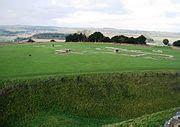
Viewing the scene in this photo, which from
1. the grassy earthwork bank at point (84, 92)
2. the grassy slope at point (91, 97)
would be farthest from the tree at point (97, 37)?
Answer: the grassy slope at point (91, 97)

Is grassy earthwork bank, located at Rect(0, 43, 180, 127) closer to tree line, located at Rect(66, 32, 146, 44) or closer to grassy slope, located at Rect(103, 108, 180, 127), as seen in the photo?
grassy slope, located at Rect(103, 108, 180, 127)

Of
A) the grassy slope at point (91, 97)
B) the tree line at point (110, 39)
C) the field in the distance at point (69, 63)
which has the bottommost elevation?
the grassy slope at point (91, 97)

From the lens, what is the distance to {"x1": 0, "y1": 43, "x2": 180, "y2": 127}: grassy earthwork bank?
33125 millimetres

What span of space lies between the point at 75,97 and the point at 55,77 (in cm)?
316

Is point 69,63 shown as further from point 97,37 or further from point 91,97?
point 97,37

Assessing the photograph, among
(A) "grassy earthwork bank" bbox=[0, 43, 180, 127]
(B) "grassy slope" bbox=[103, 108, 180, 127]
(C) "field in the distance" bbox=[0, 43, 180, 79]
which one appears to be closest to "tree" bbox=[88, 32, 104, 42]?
(C) "field in the distance" bbox=[0, 43, 180, 79]

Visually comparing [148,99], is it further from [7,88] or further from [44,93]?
[7,88]

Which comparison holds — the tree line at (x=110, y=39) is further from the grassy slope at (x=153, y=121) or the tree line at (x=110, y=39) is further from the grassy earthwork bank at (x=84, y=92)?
the grassy slope at (x=153, y=121)

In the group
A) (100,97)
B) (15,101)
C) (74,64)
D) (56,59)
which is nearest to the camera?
(15,101)

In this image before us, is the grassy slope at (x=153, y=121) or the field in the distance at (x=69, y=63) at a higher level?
the field in the distance at (x=69, y=63)

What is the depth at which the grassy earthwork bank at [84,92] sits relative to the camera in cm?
3312

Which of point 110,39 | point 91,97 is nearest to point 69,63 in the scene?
point 91,97

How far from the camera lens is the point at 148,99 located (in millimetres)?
38062

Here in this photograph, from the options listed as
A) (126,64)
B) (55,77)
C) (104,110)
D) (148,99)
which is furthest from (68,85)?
(126,64)
